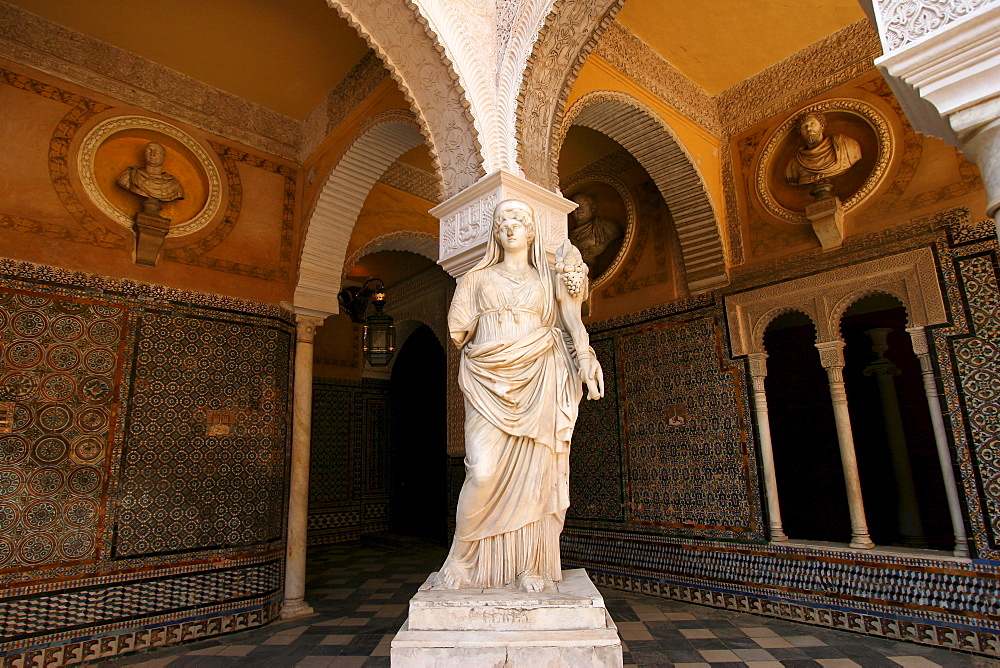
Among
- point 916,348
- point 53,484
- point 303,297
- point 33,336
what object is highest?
point 303,297

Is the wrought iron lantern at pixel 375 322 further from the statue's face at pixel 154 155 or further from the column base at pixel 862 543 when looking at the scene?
the column base at pixel 862 543

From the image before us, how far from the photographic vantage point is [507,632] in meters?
1.73

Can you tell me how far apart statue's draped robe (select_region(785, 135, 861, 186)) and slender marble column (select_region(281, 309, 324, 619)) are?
3935mm

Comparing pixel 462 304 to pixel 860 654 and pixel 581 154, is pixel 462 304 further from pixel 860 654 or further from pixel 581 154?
pixel 581 154

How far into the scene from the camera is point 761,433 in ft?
13.6

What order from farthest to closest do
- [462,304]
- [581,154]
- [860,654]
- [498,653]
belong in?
[581,154] < [860,654] < [462,304] < [498,653]

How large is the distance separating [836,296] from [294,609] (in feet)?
14.5

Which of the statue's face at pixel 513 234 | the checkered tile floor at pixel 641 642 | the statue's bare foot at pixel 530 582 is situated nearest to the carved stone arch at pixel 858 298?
the checkered tile floor at pixel 641 642

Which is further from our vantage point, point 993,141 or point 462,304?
point 462,304

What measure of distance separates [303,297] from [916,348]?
431 cm

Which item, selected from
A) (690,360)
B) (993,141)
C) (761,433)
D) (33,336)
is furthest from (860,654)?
(33,336)

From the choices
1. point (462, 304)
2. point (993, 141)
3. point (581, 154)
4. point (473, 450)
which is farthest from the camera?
point (581, 154)

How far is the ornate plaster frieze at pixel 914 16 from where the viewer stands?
1436 millimetres

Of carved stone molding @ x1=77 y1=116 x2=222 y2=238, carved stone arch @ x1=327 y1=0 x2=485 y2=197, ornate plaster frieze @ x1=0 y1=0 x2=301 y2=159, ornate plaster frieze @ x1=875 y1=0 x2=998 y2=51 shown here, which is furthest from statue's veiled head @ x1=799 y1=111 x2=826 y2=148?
carved stone molding @ x1=77 y1=116 x2=222 y2=238
